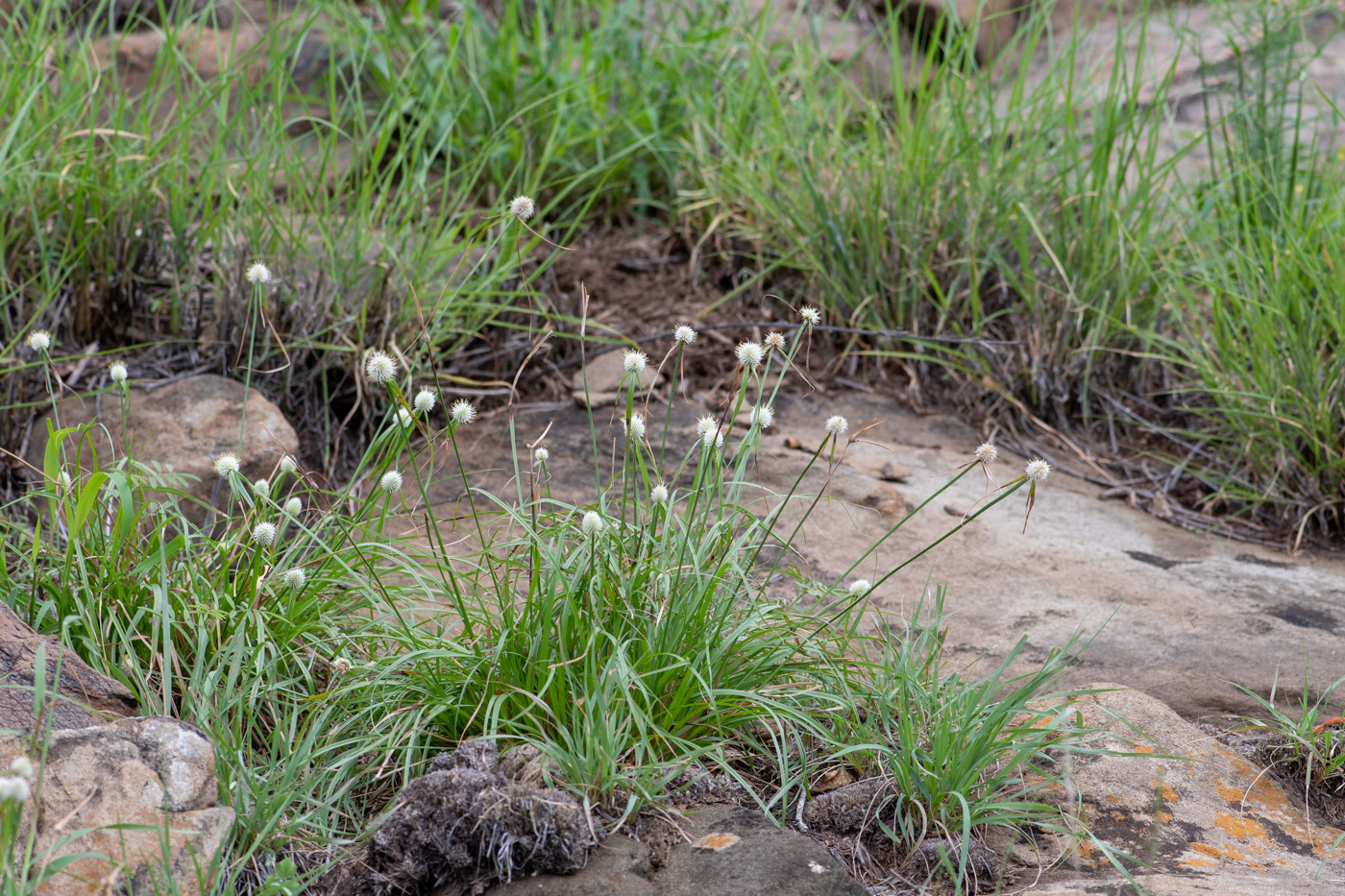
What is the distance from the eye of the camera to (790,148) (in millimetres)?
3422

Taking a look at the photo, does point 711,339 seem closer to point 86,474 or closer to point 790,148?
point 790,148

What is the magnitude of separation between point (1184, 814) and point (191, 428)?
2266 millimetres

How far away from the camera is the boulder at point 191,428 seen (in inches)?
101

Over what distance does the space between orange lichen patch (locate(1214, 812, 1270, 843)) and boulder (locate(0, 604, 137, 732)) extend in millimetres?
1682

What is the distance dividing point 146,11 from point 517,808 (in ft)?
14.4

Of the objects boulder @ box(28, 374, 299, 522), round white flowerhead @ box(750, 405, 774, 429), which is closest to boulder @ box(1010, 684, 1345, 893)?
round white flowerhead @ box(750, 405, 774, 429)

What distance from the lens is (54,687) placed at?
4.81 feet

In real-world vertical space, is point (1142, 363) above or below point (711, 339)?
above

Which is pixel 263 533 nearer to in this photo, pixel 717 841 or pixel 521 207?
pixel 521 207

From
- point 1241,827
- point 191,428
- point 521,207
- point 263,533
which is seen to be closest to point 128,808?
point 263,533

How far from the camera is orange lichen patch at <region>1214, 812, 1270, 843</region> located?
170 centimetres

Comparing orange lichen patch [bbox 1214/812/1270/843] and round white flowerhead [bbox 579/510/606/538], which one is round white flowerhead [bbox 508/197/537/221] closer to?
round white flowerhead [bbox 579/510/606/538]

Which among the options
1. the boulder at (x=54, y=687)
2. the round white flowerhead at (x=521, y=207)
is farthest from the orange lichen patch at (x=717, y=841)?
the round white flowerhead at (x=521, y=207)

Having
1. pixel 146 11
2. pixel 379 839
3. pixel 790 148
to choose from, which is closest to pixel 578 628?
pixel 379 839
